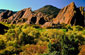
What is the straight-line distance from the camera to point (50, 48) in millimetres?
23656

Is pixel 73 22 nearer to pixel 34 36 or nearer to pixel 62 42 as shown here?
pixel 34 36

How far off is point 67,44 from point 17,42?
13.7m

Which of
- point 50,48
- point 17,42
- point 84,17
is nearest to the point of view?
point 50,48

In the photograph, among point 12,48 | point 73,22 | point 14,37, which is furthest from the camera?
point 73,22

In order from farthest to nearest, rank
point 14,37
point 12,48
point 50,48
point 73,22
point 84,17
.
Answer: point 84,17, point 73,22, point 14,37, point 12,48, point 50,48

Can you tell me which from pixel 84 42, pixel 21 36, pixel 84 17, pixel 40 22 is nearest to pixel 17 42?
pixel 21 36

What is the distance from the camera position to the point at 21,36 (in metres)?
32.1

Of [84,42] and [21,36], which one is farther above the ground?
[21,36]

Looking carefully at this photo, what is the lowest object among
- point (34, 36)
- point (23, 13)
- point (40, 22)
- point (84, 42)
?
point (84, 42)

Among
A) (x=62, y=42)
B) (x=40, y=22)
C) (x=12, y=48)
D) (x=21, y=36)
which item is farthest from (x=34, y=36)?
(x=40, y=22)

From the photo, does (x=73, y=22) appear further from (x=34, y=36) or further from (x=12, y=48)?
(x=12, y=48)

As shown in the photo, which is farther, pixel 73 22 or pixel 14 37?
pixel 73 22

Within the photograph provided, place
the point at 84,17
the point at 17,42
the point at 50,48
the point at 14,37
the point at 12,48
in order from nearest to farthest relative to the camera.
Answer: the point at 50,48 → the point at 12,48 → the point at 17,42 → the point at 14,37 → the point at 84,17

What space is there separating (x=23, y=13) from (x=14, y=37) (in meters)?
73.8
